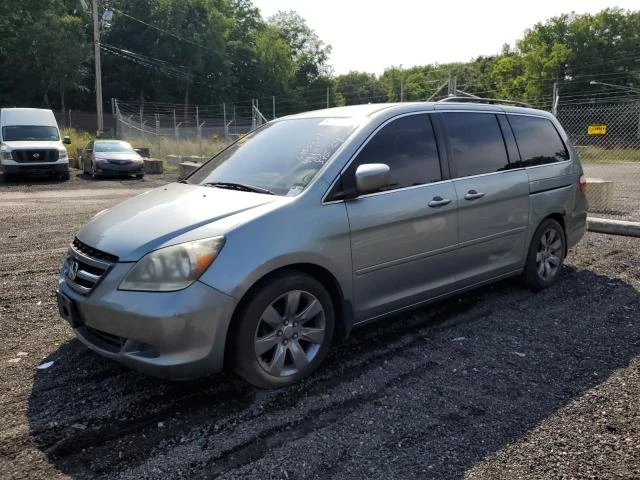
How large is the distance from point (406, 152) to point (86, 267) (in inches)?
95.7

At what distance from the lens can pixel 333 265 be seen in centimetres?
365

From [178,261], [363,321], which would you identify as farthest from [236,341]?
[363,321]

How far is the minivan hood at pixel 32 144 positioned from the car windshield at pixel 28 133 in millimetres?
251

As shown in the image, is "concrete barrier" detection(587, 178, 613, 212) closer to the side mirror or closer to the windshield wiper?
the side mirror

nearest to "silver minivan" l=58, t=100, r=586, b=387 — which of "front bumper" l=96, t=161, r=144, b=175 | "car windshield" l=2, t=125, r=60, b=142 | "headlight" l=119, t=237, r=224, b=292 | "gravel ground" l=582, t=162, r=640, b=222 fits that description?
"headlight" l=119, t=237, r=224, b=292

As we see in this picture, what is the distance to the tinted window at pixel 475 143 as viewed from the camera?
463 cm

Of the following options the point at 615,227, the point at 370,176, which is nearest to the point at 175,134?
the point at 615,227

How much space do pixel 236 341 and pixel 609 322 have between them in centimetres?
328

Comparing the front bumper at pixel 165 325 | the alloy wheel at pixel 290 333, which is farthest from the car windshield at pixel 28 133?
the alloy wheel at pixel 290 333

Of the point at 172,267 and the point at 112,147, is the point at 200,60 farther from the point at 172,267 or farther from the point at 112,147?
the point at 172,267

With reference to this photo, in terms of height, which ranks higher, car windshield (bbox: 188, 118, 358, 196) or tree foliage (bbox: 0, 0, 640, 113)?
tree foliage (bbox: 0, 0, 640, 113)

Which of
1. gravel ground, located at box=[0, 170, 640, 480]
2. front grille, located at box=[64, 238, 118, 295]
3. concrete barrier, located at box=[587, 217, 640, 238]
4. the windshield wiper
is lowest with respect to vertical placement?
gravel ground, located at box=[0, 170, 640, 480]

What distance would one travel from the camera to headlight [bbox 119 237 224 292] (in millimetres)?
3129

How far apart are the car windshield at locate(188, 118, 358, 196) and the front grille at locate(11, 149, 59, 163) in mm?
14357
